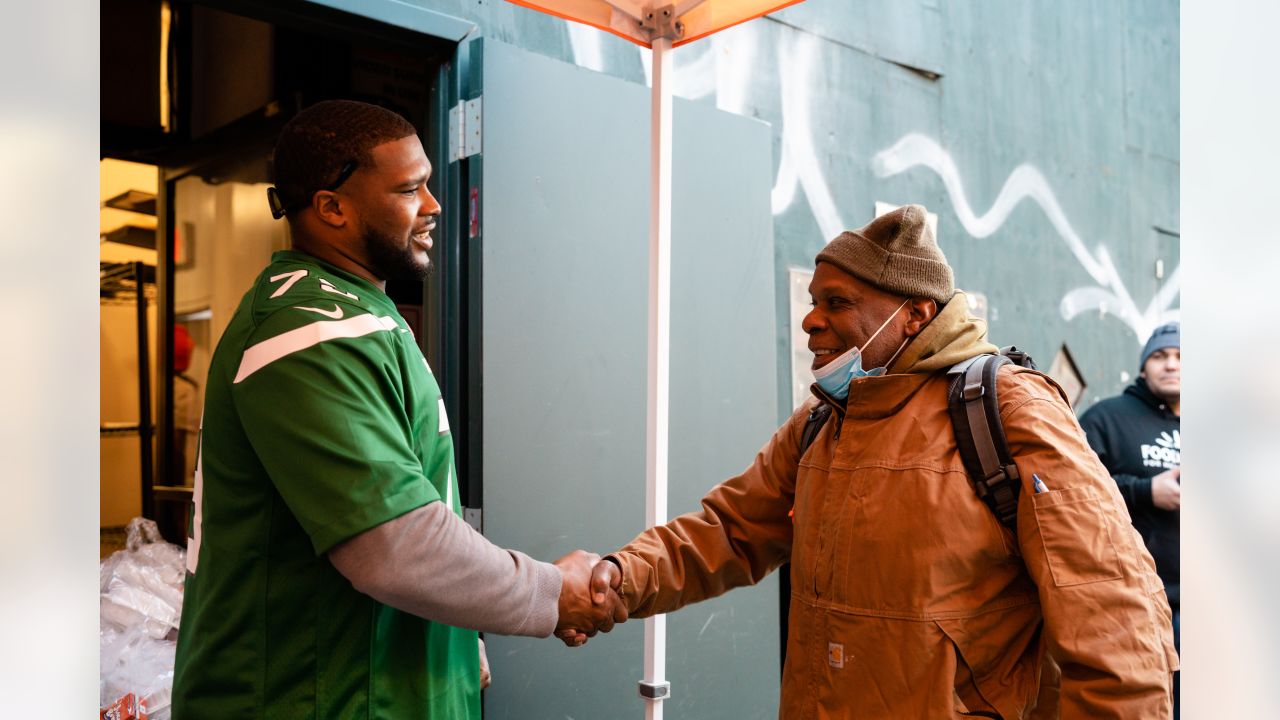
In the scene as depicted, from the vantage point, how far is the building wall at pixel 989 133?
4.95m

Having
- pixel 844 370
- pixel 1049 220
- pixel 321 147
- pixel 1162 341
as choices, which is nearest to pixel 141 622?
pixel 321 147

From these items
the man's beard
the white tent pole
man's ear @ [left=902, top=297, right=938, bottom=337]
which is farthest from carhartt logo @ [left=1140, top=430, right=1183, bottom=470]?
the man's beard

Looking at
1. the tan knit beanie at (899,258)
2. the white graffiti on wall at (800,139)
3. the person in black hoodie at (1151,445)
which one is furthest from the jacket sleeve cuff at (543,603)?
the person in black hoodie at (1151,445)

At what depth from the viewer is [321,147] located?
2115mm

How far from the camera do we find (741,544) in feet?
8.75

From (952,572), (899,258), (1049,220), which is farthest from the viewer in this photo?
(1049,220)

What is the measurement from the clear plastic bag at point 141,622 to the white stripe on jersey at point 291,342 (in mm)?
1936

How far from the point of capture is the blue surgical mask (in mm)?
2326

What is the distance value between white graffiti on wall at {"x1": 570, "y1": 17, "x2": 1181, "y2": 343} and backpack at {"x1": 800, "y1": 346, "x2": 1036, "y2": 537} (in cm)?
246

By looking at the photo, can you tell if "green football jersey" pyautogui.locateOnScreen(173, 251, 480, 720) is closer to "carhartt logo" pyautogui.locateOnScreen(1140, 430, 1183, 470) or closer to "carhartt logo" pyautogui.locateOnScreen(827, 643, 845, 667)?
"carhartt logo" pyautogui.locateOnScreen(827, 643, 845, 667)

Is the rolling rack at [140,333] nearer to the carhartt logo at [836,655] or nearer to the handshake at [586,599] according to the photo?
the handshake at [586,599]

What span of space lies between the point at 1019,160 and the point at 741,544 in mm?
4872

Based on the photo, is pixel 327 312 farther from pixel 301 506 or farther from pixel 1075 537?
pixel 1075 537

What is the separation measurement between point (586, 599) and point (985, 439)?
1015 millimetres
